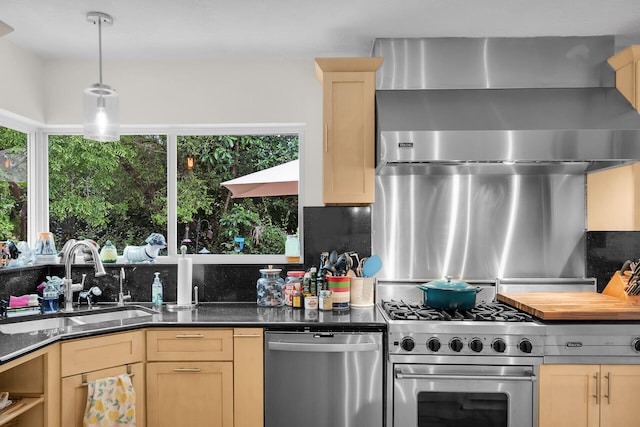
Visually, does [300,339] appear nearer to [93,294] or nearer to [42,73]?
[93,294]

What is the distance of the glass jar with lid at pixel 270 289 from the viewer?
2.91 meters

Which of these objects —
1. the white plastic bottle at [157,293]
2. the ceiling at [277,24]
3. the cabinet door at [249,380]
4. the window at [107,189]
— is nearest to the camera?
the ceiling at [277,24]

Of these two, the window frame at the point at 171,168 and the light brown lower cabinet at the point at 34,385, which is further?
the window frame at the point at 171,168

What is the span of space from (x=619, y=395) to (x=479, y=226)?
3.87 feet

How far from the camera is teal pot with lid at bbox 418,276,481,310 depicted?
8.66ft

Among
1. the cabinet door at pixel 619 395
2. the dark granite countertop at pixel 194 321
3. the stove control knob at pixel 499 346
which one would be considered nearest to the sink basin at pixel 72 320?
the dark granite countertop at pixel 194 321

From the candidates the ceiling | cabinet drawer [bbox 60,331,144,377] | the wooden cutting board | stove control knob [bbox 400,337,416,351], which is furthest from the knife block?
cabinet drawer [bbox 60,331,144,377]

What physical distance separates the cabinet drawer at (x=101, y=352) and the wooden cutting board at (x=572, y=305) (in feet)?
6.86

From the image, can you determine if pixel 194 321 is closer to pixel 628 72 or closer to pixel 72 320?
pixel 72 320

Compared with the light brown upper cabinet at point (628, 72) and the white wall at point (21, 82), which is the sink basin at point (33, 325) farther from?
the light brown upper cabinet at point (628, 72)

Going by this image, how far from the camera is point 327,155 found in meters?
2.77

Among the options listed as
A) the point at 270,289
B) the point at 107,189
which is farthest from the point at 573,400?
the point at 107,189

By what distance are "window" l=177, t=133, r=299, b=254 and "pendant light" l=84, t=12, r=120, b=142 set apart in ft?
2.72

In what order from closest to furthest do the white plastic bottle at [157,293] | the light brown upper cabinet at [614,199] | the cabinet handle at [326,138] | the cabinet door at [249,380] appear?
the cabinet door at [249,380], the light brown upper cabinet at [614,199], the cabinet handle at [326,138], the white plastic bottle at [157,293]
